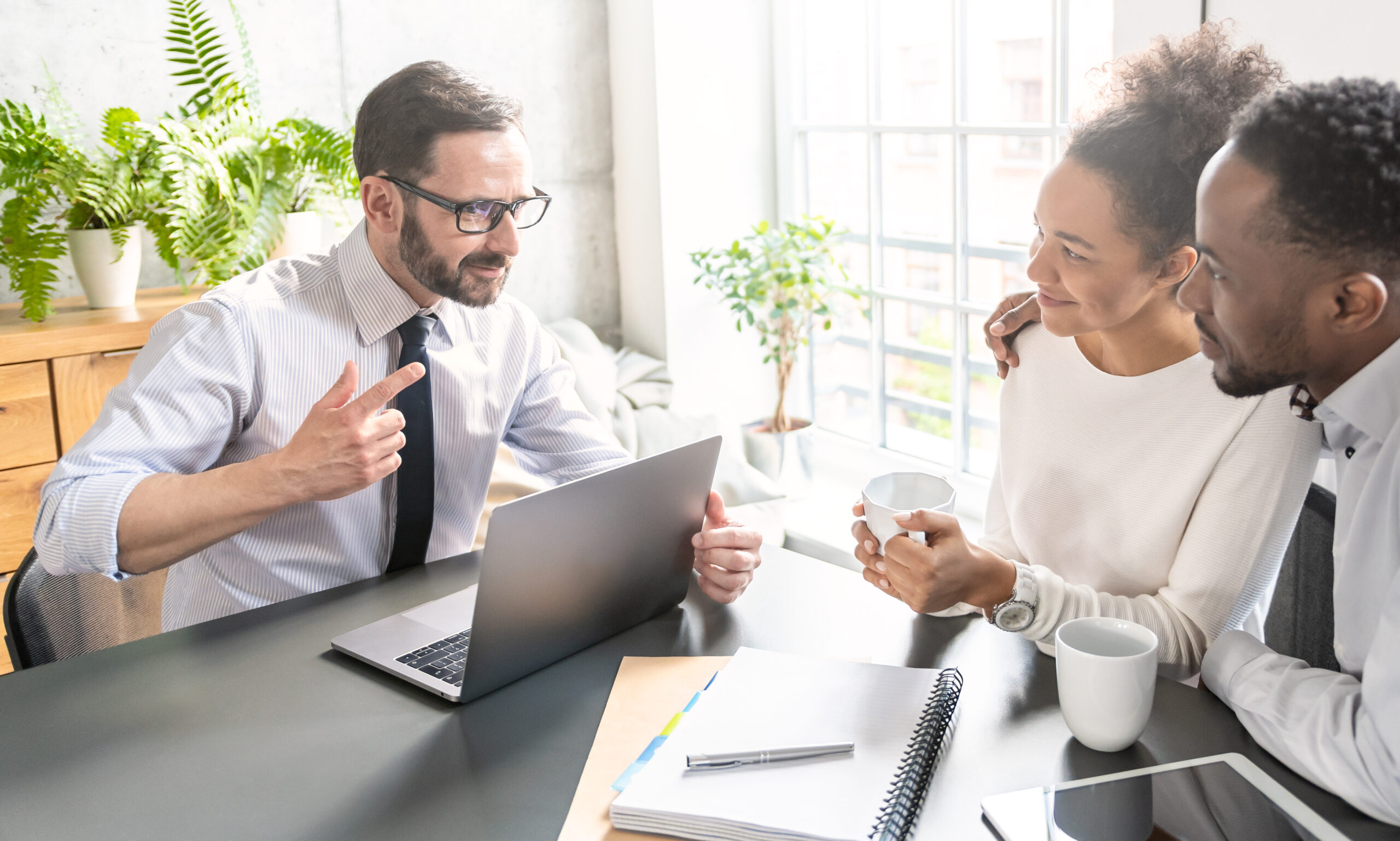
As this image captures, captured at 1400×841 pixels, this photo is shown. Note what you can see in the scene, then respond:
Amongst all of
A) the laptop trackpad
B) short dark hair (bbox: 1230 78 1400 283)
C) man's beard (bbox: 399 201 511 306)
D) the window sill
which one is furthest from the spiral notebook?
the window sill

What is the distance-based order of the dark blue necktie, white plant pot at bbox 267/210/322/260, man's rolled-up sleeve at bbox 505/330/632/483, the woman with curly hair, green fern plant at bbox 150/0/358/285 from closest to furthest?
the woman with curly hair, the dark blue necktie, man's rolled-up sleeve at bbox 505/330/632/483, green fern plant at bbox 150/0/358/285, white plant pot at bbox 267/210/322/260

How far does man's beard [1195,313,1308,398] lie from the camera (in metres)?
0.96

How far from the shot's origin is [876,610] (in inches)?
49.7

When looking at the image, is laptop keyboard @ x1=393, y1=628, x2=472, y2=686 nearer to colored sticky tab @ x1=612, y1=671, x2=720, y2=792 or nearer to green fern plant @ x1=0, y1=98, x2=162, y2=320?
colored sticky tab @ x1=612, y1=671, x2=720, y2=792

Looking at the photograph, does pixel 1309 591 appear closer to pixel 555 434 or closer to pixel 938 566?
pixel 938 566

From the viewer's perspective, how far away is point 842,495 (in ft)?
10.9

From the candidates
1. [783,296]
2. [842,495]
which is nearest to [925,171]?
[783,296]

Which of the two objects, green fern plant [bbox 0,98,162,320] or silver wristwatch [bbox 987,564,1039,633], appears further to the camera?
green fern plant [bbox 0,98,162,320]

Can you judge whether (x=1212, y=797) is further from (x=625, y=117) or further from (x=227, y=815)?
(x=625, y=117)

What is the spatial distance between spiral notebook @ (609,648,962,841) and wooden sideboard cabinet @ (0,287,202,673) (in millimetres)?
1807

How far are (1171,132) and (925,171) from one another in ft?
5.69

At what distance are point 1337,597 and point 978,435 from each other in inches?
75.1

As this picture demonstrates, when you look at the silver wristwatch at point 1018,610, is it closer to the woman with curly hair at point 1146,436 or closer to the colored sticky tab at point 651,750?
the woman with curly hair at point 1146,436

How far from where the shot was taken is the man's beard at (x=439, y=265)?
1.63 metres
